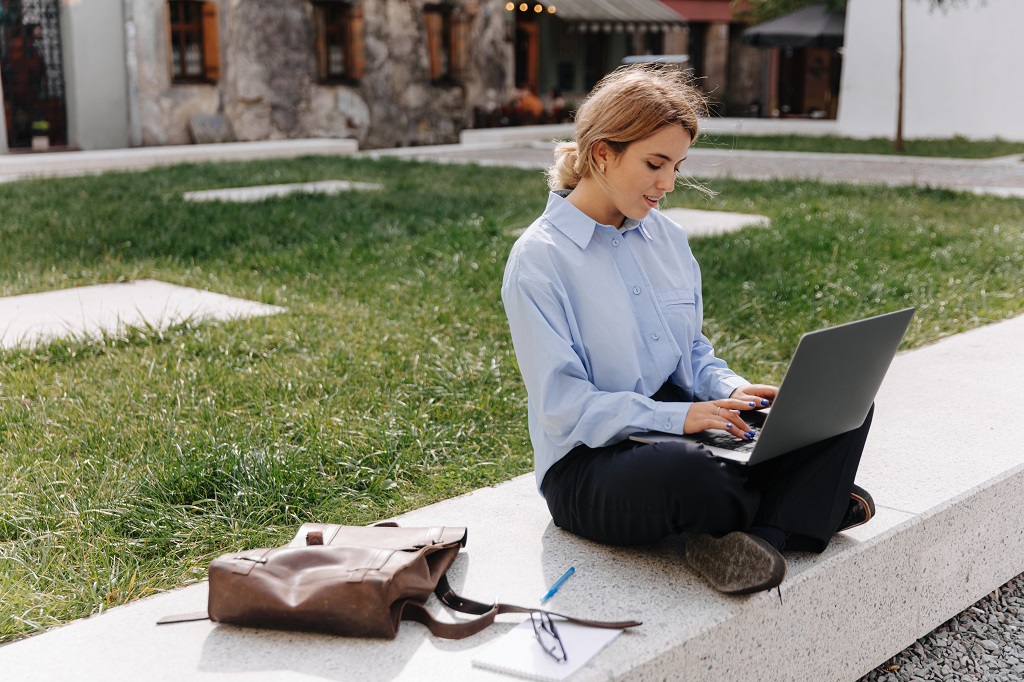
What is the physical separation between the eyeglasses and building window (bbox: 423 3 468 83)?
765 inches

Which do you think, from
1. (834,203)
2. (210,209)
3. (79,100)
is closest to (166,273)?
(210,209)

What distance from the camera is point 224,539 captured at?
2.84 m

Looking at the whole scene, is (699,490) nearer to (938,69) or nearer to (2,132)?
(2,132)

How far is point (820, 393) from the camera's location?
2.15 metres

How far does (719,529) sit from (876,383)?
483 mm

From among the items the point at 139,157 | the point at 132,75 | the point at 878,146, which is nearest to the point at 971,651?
the point at 139,157

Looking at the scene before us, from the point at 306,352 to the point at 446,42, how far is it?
57.6ft

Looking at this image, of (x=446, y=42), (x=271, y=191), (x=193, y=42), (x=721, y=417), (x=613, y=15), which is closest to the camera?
(x=721, y=417)

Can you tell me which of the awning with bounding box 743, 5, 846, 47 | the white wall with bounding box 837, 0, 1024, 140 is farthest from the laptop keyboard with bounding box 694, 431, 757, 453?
the awning with bounding box 743, 5, 846, 47

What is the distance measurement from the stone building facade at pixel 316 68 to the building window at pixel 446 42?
0.02 m

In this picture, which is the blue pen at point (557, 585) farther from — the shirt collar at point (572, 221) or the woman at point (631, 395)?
the shirt collar at point (572, 221)

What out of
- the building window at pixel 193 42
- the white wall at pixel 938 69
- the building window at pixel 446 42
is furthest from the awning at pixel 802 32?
the building window at pixel 193 42

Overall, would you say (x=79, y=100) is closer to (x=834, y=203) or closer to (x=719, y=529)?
(x=834, y=203)

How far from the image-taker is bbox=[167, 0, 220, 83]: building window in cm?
1681
